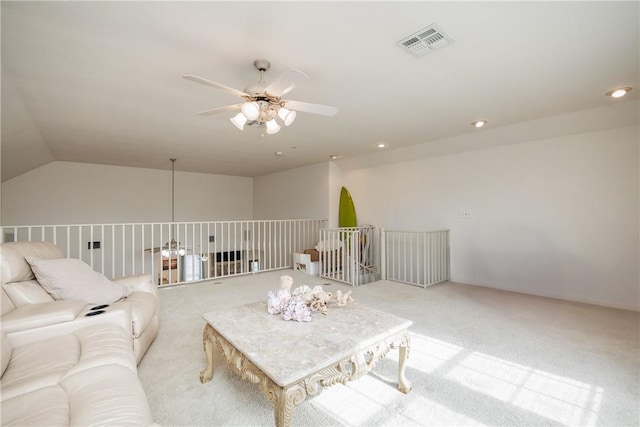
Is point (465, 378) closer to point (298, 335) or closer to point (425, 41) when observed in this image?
point (298, 335)

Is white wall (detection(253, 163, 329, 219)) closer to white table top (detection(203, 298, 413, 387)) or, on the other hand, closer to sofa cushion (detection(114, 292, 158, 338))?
sofa cushion (detection(114, 292, 158, 338))

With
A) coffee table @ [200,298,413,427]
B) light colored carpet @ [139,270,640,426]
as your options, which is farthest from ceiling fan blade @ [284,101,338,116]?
light colored carpet @ [139,270,640,426]

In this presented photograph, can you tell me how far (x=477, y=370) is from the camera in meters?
2.04

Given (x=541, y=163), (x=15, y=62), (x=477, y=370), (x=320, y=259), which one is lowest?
(x=477, y=370)

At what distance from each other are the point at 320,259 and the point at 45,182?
6.05m

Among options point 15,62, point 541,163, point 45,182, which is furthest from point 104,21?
point 45,182

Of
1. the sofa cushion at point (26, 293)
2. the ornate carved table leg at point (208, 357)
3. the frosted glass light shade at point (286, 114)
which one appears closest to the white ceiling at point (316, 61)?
the frosted glass light shade at point (286, 114)

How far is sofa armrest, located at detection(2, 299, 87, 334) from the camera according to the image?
157 cm

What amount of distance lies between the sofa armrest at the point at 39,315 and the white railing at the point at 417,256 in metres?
3.91

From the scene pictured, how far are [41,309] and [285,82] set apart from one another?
218 cm

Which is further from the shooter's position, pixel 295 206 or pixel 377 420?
pixel 295 206

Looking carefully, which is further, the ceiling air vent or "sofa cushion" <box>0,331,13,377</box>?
the ceiling air vent

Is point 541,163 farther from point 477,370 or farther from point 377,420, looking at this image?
point 377,420

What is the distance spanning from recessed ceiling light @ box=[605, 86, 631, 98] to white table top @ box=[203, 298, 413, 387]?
3225 mm
